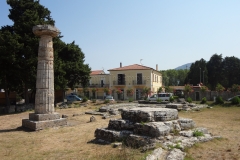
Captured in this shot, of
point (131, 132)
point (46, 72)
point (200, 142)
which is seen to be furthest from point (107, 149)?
point (46, 72)

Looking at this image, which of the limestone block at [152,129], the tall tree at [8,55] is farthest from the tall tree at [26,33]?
the limestone block at [152,129]

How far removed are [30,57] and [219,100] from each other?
63.2ft

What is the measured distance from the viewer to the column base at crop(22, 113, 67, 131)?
11.0m

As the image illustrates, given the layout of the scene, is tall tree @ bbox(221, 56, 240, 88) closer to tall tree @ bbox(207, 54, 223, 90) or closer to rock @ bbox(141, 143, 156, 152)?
tall tree @ bbox(207, 54, 223, 90)

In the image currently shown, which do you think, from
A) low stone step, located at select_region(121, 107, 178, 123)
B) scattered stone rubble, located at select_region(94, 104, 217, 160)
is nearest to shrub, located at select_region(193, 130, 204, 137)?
scattered stone rubble, located at select_region(94, 104, 217, 160)

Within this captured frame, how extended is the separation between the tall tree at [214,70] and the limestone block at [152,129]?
4462 centimetres

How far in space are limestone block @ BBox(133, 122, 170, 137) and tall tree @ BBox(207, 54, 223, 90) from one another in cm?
4462

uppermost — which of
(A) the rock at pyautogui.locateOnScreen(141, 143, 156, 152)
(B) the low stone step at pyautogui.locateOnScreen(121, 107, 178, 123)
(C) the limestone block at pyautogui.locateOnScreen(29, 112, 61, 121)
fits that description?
(B) the low stone step at pyautogui.locateOnScreen(121, 107, 178, 123)

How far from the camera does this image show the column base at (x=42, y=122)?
10961mm

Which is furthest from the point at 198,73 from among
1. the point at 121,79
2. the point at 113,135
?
the point at 113,135

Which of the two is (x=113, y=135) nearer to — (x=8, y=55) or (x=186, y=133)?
(x=186, y=133)

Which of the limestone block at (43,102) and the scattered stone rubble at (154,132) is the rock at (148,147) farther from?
the limestone block at (43,102)

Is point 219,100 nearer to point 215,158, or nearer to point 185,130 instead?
point 185,130

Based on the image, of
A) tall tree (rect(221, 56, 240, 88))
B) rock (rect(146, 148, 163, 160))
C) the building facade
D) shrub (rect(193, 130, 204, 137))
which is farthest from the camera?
tall tree (rect(221, 56, 240, 88))
